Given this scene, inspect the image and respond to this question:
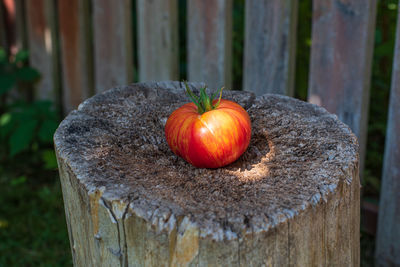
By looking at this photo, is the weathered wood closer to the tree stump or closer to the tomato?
the tree stump

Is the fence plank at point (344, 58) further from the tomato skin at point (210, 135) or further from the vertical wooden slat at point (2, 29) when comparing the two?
the vertical wooden slat at point (2, 29)

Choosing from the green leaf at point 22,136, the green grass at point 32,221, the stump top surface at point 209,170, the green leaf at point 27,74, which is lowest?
the green grass at point 32,221

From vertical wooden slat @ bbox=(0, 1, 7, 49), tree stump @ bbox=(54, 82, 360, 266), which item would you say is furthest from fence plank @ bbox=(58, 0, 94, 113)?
tree stump @ bbox=(54, 82, 360, 266)

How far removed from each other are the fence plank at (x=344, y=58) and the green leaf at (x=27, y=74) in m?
2.45

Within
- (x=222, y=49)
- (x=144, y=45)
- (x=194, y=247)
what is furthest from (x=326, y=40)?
(x=194, y=247)

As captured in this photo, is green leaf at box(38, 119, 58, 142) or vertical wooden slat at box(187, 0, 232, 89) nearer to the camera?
vertical wooden slat at box(187, 0, 232, 89)

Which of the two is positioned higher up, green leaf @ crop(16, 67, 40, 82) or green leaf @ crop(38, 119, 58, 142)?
green leaf @ crop(16, 67, 40, 82)

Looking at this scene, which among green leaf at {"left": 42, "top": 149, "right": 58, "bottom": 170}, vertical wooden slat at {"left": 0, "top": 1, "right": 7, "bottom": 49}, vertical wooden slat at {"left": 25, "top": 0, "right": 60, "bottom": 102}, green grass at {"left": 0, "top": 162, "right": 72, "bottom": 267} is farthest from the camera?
vertical wooden slat at {"left": 0, "top": 1, "right": 7, "bottom": 49}

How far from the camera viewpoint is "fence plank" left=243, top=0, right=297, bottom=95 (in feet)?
8.26

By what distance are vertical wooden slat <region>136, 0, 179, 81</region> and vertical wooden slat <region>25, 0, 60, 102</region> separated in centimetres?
111

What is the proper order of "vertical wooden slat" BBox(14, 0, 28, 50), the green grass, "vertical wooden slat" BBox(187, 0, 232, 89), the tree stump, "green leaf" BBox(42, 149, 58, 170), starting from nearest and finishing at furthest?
the tree stump → "vertical wooden slat" BBox(187, 0, 232, 89) → the green grass → "green leaf" BBox(42, 149, 58, 170) → "vertical wooden slat" BBox(14, 0, 28, 50)

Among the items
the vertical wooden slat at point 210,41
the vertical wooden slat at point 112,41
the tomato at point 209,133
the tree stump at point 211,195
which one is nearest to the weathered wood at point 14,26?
the vertical wooden slat at point 112,41

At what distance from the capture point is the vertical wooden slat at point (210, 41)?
272cm

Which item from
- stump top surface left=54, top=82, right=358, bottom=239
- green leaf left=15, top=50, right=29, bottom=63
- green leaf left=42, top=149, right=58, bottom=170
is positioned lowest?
green leaf left=42, top=149, right=58, bottom=170
